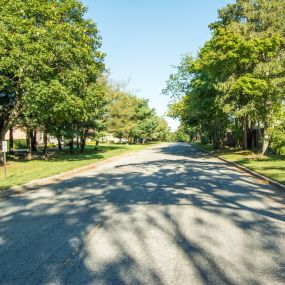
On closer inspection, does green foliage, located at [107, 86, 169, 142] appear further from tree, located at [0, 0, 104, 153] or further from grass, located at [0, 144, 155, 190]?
tree, located at [0, 0, 104, 153]

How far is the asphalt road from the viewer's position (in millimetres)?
4163

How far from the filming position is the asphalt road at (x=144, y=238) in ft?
13.7

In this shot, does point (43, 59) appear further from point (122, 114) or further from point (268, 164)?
point (122, 114)

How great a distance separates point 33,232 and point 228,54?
61.9 feet

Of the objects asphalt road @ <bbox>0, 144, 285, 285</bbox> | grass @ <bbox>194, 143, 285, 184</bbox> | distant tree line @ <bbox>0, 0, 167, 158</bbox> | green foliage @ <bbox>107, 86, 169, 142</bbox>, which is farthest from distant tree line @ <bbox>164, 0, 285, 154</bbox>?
green foliage @ <bbox>107, 86, 169, 142</bbox>

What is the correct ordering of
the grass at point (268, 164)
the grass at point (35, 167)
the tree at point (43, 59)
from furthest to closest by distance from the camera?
the tree at point (43, 59) < the grass at point (35, 167) < the grass at point (268, 164)

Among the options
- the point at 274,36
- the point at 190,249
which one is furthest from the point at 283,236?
the point at 274,36

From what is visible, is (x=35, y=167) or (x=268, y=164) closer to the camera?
(x=268, y=164)

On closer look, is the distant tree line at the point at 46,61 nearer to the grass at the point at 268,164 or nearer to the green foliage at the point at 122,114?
the grass at the point at 268,164

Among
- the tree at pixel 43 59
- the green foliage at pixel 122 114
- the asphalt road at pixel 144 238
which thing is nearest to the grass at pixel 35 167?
the tree at pixel 43 59

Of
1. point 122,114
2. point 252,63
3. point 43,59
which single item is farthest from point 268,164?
point 122,114

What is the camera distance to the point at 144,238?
557cm

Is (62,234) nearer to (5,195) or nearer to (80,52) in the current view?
(5,195)

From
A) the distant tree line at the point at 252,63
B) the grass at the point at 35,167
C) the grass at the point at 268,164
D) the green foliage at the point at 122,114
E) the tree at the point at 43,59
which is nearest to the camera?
the grass at the point at 268,164
